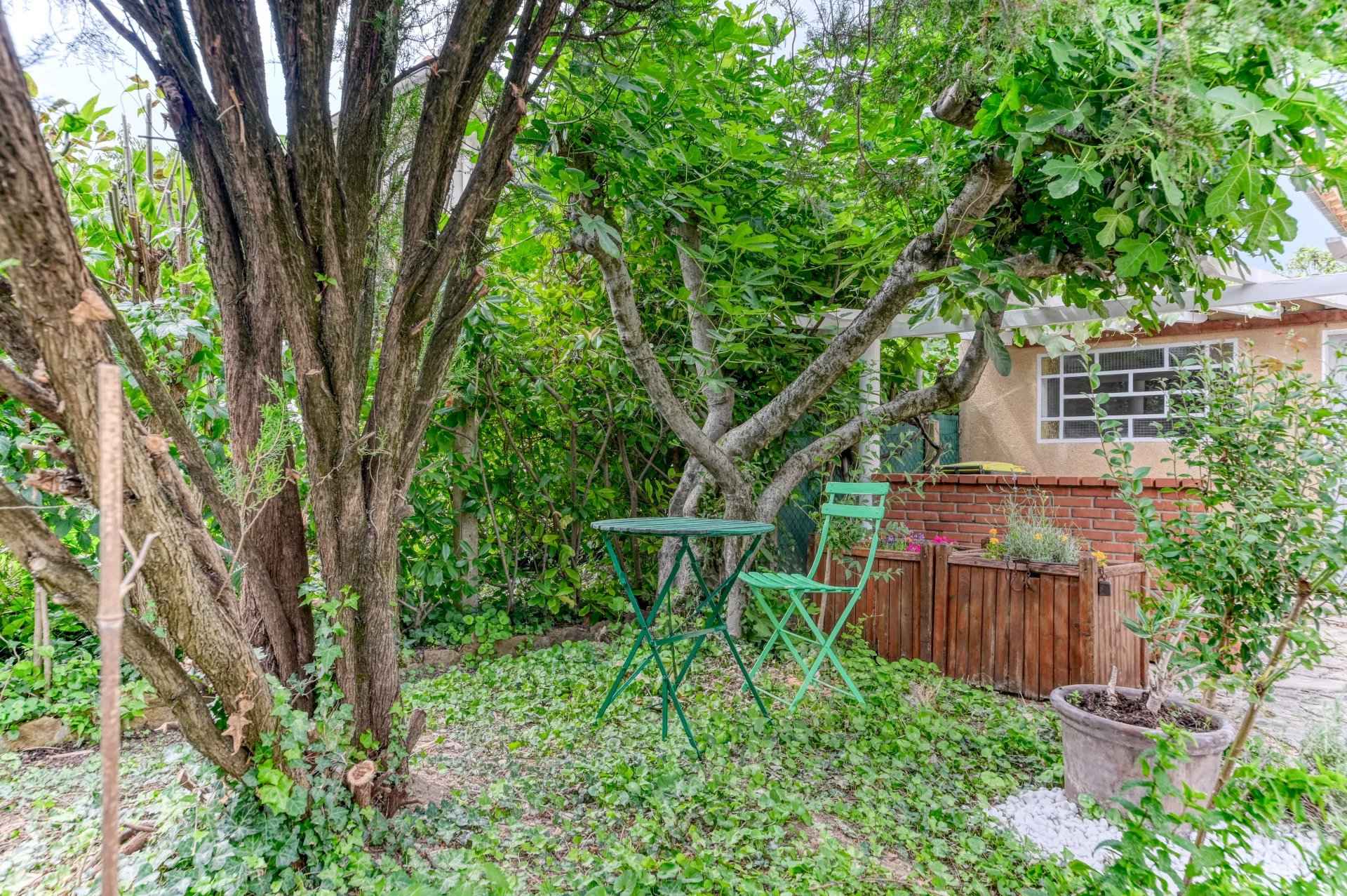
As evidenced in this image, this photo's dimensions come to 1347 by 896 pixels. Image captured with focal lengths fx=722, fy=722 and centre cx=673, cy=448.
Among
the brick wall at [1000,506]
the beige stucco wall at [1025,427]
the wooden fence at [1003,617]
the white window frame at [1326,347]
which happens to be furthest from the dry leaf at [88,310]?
the white window frame at [1326,347]

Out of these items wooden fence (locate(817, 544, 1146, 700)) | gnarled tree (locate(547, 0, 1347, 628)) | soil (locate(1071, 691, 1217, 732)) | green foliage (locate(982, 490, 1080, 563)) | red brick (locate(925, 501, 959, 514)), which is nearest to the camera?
gnarled tree (locate(547, 0, 1347, 628))

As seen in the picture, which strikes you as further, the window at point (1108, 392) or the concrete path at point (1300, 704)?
the window at point (1108, 392)

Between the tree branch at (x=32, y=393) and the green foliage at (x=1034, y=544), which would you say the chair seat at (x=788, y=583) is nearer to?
the green foliage at (x=1034, y=544)

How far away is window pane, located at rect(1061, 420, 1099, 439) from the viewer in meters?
7.78

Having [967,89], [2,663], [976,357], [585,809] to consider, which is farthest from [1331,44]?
[2,663]

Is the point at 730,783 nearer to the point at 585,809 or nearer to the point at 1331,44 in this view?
the point at 585,809

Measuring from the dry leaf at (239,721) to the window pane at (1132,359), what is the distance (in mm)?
8105

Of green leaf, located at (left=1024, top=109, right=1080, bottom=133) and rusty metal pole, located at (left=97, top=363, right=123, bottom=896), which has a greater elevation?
green leaf, located at (left=1024, top=109, right=1080, bottom=133)

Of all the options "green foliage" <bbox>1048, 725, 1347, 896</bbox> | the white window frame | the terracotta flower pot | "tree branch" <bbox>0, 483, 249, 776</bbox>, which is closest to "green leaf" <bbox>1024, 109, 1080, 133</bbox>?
"green foliage" <bbox>1048, 725, 1347, 896</bbox>

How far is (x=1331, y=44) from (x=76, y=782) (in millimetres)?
3996

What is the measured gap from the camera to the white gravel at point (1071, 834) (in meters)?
2.26

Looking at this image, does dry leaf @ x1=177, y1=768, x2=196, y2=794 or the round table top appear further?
the round table top

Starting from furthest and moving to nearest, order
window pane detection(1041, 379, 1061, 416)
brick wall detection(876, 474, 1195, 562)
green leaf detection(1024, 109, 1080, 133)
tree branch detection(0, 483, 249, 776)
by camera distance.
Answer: window pane detection(1041, 379, 1061, 416) → brick wall detection(876, 474, 1195, 562) → green leaf detection(1024, 109, 1080, 133) → tree branch detection(0, 483, 249, 776)

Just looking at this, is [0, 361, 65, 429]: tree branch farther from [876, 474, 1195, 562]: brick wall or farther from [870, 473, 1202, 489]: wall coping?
[870, 473, 1202, 489]: wall coping
